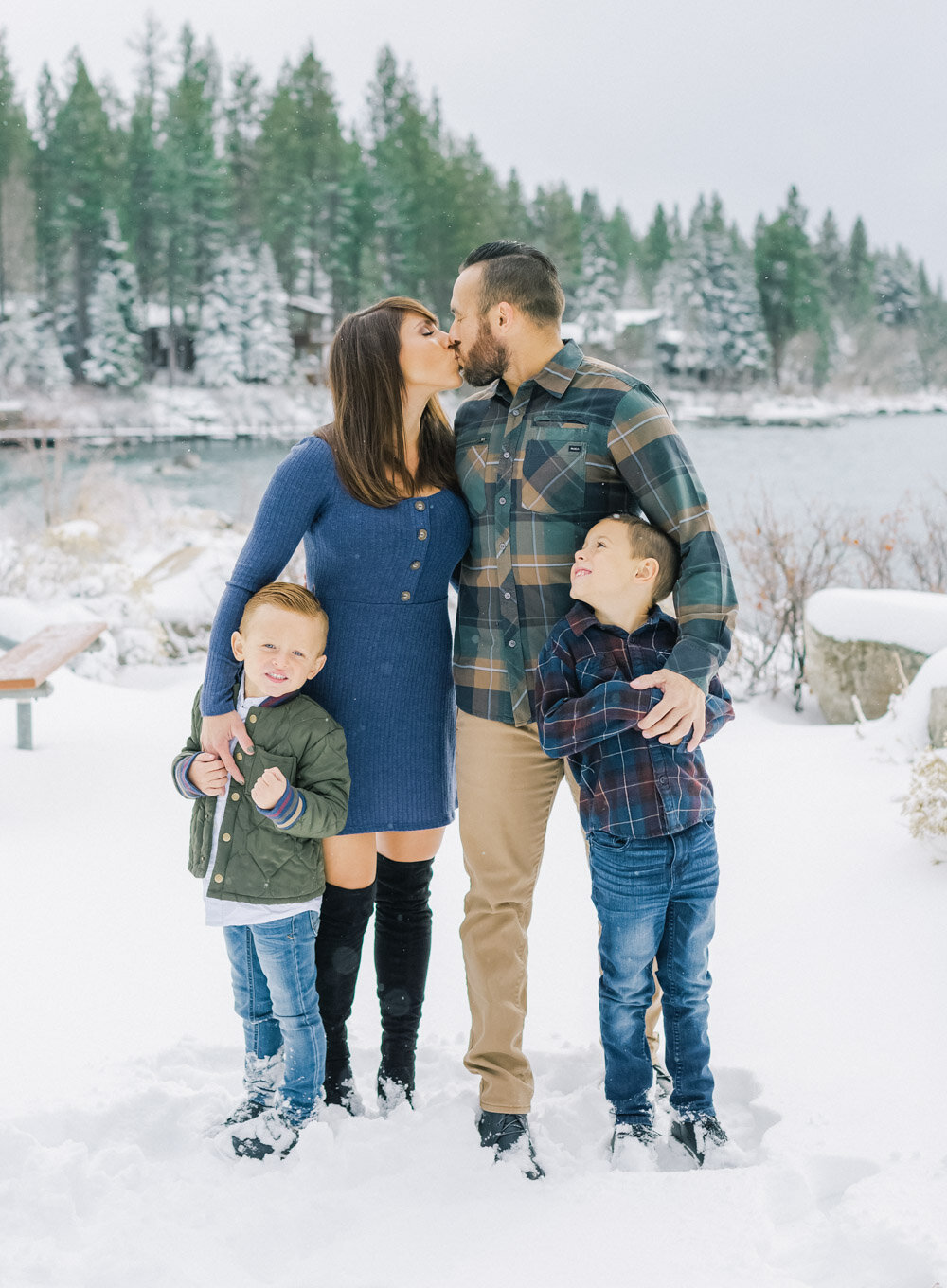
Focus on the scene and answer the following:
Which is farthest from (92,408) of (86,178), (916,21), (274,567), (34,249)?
(274,567)

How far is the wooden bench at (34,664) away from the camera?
3912 millimetres

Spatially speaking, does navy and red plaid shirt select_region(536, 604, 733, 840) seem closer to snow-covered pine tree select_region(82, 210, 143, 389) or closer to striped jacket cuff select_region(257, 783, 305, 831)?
striped jacket cuff select_region(257, 783, 305, 831)

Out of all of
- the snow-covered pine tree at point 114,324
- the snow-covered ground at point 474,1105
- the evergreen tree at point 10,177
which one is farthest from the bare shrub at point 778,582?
the evergreen tree at point 10,177

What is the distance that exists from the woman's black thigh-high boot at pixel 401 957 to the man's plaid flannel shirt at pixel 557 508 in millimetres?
366

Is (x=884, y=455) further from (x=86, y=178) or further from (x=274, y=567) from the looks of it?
(x=274, y=567)

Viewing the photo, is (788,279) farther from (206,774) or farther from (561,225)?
(206,774)

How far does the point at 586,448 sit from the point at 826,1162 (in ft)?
4.46

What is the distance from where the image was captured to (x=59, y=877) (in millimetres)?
3277

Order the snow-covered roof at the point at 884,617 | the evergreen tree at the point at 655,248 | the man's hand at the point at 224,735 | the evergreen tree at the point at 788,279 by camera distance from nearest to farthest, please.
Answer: the man's hand at the point at 224,735 → the snow-covered roof at the point at 884,617 → the evergreen tree at the point at 788,279 → the evergreen tree at the point at 655,248

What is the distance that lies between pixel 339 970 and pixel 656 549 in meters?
1.00

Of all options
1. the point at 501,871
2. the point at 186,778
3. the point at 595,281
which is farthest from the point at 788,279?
the point at 186,778

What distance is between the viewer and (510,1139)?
1.94m

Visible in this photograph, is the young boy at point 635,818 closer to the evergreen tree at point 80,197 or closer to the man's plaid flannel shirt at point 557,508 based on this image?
the man's plaid flannel shirt at point 557,508

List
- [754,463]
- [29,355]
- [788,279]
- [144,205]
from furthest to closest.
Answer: [788,279] < [144,205] < [29,355] < [754,463]
